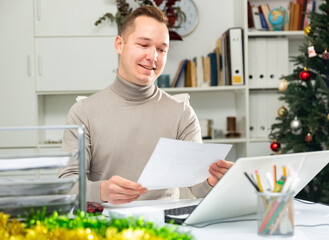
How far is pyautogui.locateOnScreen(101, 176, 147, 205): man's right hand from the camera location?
3.82ft

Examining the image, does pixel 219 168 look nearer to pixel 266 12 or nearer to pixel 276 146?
pixel 276 146

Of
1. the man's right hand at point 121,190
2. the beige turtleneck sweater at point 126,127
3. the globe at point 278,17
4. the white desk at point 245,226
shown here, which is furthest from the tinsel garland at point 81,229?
the globe at point 278,17

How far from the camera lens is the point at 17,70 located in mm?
3275

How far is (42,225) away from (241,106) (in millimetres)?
2829

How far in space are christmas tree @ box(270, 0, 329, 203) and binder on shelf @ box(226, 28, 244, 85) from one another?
0.33 meters

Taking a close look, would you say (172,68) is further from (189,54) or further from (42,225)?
(42,225)

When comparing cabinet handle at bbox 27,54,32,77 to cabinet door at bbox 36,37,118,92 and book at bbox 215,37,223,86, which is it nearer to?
cabinet door at bbox 36,37,118,92

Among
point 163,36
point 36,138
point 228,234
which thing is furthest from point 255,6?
point 228,234

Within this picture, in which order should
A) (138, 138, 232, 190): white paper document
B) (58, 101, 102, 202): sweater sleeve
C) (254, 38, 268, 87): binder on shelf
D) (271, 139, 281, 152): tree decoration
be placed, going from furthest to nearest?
(254, 38, 268, 87): binder on shelf → (271, 139, 281, 152): tree decoration → (58, 101, 102, 202): sweater sleeve → (138, 138, 232, 190): white paper document

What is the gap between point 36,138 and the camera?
10.7ft

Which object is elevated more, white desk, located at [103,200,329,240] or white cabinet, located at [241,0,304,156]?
white cabinet, located at [241,0,304,156]

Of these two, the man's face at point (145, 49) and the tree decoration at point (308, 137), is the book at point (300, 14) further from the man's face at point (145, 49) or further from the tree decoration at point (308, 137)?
the man's face at point (145, 49)

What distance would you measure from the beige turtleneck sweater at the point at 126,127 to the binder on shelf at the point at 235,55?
169 cm

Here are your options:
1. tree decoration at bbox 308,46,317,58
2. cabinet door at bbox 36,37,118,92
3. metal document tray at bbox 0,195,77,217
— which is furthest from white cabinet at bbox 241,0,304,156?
metal document tray at bbox 0,195,77,217
